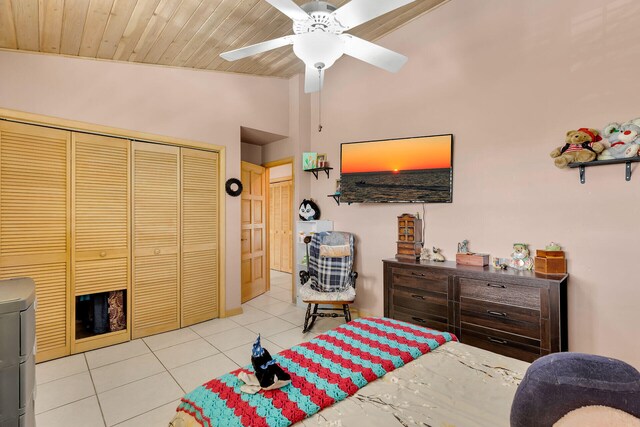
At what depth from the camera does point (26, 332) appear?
127 centimetres

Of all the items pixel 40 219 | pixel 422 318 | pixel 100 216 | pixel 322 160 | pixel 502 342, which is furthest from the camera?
pixel 322 160

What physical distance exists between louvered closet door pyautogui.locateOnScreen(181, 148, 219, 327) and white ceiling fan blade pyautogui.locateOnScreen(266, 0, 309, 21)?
2367 mm

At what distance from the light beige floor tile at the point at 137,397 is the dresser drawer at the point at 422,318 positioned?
200 cm

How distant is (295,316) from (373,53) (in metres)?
3.13

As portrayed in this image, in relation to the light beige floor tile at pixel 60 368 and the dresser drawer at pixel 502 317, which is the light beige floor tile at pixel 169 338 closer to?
the light beige floor tile at pixel 60 368

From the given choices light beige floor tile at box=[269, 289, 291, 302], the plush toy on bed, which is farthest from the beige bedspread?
light beige floor tile at box=[269, 289, 291, 302]

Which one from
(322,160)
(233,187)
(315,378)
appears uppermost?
(322,160)

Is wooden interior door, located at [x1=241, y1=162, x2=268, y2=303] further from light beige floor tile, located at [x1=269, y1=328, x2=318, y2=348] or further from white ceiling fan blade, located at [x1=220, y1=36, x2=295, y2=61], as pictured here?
white ceiling fan blade, located at [x1=220, y1=36, x2=295, y2=61]

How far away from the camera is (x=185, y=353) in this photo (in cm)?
292

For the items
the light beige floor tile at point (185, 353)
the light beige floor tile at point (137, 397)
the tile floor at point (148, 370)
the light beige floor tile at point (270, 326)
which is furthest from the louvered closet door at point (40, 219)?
the light beige floor tile at point (270, 326)

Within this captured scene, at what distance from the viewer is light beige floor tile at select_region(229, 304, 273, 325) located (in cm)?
376

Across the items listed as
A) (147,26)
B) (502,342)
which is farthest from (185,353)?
(147,26)

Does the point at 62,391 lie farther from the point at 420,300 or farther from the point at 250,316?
the point at 420,300

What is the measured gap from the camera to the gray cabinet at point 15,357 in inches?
47.4
